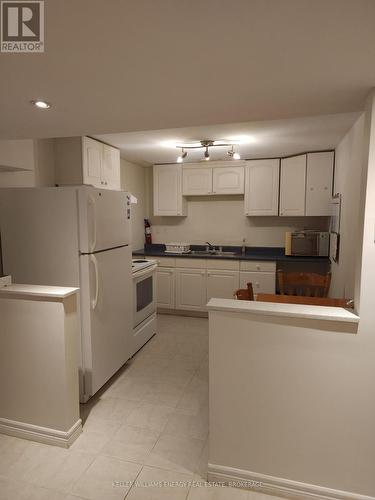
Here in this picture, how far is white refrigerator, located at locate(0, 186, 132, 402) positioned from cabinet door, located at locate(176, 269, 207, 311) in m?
1.84

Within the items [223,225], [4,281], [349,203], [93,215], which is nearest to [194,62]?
[93,215]

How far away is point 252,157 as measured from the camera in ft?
13.5

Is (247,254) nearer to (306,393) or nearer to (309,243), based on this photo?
(309,243)

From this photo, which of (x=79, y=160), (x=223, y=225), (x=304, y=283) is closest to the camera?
(x=304, y=283)

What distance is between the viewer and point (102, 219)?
2441 millimetres

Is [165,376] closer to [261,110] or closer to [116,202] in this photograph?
[116,202]

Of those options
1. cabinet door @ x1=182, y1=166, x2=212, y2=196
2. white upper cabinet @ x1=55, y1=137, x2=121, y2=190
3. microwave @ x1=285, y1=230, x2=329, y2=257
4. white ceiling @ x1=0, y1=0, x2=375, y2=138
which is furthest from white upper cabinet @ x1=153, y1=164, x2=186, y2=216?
white ceiling @ x1=0, y1=0, x2=375, y2=138

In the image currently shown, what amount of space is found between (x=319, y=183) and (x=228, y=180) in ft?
3.91

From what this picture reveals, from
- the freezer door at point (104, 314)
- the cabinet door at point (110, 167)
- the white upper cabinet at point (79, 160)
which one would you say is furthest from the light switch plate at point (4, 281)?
the cabinet door at point (110, 167)

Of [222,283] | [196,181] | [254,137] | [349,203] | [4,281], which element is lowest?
[222,283]

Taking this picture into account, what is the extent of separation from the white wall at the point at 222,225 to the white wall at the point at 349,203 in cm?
143

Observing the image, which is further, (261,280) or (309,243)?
(261,280)

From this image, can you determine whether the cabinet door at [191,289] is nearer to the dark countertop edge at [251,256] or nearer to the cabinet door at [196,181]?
the dark countertop edge at [251,256]

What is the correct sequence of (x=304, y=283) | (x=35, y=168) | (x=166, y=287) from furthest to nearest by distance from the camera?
(x=166, y=287) → (x=35, y=168) → (x=304, y=283)
